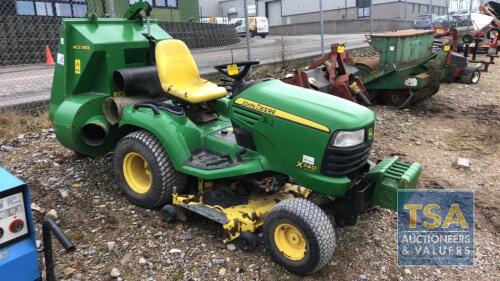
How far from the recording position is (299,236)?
9.70ft

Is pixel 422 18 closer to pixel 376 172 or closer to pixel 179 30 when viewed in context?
pixel 179 30

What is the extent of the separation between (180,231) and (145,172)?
2.34 feet

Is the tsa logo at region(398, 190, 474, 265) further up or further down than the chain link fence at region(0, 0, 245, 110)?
further down

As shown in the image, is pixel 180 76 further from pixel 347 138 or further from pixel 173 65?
pixel 347 138

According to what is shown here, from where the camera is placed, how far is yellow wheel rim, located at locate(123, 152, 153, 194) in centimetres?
383

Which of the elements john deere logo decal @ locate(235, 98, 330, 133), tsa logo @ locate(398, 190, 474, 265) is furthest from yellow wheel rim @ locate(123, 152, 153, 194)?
tsa logo @ locate(398, 190, 474, 265)

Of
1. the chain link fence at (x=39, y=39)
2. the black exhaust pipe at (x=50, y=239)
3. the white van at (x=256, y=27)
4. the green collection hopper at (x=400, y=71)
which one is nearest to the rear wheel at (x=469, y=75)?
the green collection hopper at (x=400, y=71)

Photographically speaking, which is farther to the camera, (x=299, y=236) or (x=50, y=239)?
(x=299, y=236)

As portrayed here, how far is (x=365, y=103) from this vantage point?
672cm

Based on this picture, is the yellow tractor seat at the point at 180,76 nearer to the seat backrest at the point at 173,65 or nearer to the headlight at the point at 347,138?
the seat backrest at the point at 173,65

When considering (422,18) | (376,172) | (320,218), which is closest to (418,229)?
(376,172)

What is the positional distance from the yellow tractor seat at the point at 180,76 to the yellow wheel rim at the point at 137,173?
64 centimetres

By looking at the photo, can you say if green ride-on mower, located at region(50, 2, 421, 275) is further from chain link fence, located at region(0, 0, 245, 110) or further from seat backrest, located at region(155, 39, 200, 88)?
chain link fence, located at region(0, 0, 245, 110)

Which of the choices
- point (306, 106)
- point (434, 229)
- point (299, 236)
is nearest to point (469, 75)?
point (434, 229)
